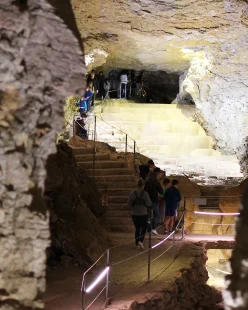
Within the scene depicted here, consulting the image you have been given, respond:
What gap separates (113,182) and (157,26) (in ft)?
15.8

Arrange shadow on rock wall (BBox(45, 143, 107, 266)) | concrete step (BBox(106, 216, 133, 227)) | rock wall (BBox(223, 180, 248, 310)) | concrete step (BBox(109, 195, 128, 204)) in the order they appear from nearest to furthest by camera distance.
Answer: rock wall (BBox(223, 180, 248, 310)) < shadow on rock wall (BBox(45, 143, 107, 266)) < concrete step (BBox(106, 216, 133, 227)) < concrete step (BBox(109, 195, 128, 204))

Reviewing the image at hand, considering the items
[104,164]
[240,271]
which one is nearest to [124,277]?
[240,271]

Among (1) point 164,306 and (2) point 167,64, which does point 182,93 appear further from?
(1) point 164,306

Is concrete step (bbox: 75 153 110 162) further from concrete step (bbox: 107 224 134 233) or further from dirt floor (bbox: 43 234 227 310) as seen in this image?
dirt floor (bbox: 43 234 227 310)

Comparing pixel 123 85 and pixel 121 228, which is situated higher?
pixel 123 85

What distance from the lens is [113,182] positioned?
1412cm

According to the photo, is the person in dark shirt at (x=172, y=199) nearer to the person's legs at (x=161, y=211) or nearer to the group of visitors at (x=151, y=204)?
the group of visitors at (x=151, y=204)

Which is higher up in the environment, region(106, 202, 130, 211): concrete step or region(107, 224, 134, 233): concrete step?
region(106, 202, 130, 211): concrete step

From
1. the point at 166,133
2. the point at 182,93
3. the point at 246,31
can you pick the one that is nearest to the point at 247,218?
the point at 246,31

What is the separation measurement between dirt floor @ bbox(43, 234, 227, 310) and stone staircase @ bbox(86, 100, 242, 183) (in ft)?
23.2

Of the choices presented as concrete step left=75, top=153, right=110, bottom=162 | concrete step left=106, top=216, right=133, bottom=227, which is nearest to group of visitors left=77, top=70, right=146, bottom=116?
concrete step left=75, top=153, right=110, bottom=162

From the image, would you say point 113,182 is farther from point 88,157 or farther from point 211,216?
point 211,216

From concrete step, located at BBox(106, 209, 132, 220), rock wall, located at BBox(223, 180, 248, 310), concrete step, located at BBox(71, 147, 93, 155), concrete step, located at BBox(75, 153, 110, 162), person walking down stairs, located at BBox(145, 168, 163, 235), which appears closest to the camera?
rock wall, located at BBox(223, 180, 248, 310)

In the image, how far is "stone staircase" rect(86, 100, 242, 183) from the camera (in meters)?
18.1
